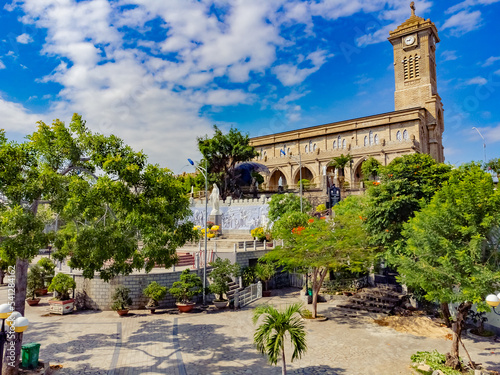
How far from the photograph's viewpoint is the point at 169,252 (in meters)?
13.4

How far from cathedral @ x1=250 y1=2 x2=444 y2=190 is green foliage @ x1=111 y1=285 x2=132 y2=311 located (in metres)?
40.7

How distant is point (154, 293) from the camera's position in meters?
18.5

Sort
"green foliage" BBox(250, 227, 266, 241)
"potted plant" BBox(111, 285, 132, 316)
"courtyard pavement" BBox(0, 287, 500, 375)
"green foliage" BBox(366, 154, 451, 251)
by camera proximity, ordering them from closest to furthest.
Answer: "courtyard pavement" BBox(0, 287, 500, 375) → "green foliage" BBox(366, 154, 451, 251) → "potted plant" BBox(111, 285, 132, 316) → "green foliage" BBox(250, 227, 266, 241)

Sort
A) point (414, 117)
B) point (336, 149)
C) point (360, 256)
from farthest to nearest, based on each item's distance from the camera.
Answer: point (336, 149)
point (414, 117)
point (360, 256)

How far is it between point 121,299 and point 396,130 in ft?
174

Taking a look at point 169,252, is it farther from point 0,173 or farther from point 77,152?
point 0,173

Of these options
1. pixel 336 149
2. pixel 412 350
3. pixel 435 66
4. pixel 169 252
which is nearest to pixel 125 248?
pixel 169 252

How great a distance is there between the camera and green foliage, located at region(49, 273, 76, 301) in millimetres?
18094

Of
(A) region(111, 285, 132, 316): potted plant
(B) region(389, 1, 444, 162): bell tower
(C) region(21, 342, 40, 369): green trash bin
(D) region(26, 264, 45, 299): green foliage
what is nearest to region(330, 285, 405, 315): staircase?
(A) region(111, 285, 132, 316): potted plant

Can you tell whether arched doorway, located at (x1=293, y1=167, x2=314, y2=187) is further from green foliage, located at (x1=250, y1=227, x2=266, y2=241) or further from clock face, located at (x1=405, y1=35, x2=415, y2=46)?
green foliage, located at (x1=250, y1=227, x2=266, y2=241)

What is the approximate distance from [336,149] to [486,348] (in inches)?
1980

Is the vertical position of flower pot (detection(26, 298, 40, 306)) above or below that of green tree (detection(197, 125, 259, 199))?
below

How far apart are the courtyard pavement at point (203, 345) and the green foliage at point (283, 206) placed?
1758cm

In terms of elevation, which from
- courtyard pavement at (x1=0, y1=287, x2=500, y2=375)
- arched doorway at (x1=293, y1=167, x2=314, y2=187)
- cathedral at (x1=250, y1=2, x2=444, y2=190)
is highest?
cathedral at (x1=250, y1=2, x2=444, y2=190)
